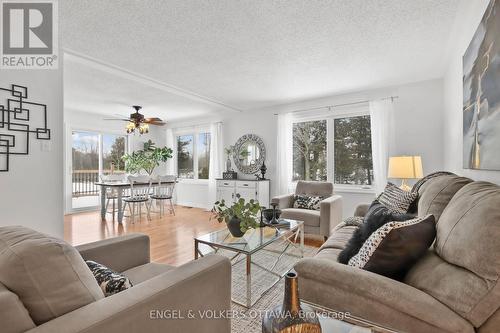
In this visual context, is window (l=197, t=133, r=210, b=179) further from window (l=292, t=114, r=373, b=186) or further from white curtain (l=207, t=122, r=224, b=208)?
window (l=292, t=114, r=373, b=186)

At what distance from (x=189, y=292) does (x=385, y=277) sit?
884 mm

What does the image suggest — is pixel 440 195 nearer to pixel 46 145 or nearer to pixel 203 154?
pixel 46 145

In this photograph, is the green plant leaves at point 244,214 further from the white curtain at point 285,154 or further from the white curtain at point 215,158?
the white curtain at point 215,158

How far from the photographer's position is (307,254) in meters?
3.02

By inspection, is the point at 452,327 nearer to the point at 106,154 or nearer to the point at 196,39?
the point at 196,39

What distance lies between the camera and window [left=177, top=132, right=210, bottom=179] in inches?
255

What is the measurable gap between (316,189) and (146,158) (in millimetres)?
4282

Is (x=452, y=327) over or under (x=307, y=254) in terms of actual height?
over

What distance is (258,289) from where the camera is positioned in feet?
7.26

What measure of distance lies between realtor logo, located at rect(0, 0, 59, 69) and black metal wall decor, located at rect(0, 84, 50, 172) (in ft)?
0.88

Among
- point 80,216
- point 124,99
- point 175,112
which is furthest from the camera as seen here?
point 175,112

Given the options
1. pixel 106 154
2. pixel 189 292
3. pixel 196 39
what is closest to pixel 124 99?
pixel 106 154

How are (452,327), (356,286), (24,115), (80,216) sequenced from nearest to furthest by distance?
(452,327)
(356,286)
(24,115)
(80,216)

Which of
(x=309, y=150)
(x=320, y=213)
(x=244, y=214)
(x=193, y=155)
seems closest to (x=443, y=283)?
(x=244, y=214)
